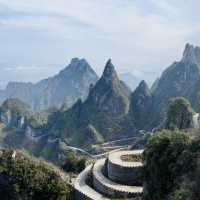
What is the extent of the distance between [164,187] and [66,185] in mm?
8873

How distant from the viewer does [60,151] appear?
3792 inches

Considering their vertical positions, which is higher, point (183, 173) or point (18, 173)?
point (183, 173)

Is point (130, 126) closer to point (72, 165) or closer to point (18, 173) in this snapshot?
point (72, 165)

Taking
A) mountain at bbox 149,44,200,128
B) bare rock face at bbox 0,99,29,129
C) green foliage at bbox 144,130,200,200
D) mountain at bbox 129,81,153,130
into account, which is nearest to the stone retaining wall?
green foliage at bbox 144,130,200,200

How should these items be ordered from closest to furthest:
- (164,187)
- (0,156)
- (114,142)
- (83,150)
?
(164,187), (0,156), (83,150), (114,142)

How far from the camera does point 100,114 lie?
360 ft

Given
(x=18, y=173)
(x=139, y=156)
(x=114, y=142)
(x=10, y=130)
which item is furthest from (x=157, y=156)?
(x=10, y=130)

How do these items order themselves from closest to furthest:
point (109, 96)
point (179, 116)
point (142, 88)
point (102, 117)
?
1. point (179, 116)
2. point (102, 117)
3. point (109, 96)
4. point (142, 88)

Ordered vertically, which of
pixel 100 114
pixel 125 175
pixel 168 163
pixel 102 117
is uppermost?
pixel 168 163

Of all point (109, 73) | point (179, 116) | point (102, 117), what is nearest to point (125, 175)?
point (179, 116)

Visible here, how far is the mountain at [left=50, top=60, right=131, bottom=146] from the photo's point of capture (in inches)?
4133

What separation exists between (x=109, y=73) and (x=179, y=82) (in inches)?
840

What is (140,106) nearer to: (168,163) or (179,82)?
(179,82)

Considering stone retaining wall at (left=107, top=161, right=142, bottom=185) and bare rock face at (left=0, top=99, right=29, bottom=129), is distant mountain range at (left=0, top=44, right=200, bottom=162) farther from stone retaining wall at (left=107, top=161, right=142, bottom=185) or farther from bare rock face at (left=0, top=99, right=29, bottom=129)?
stone retaining wall at (left=107, top=161, right=142, bottom=185)
